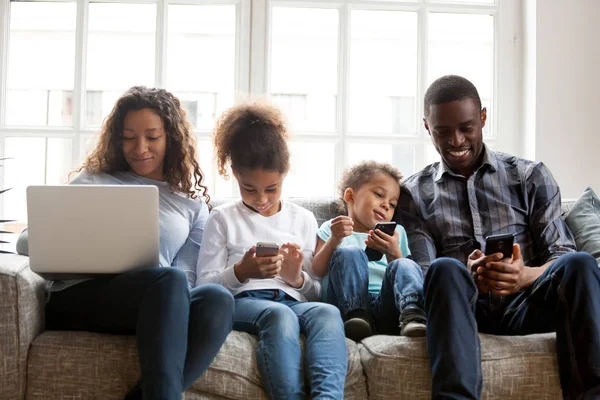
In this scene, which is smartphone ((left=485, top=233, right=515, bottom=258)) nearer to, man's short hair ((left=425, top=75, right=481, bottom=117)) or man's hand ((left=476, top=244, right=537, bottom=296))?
man's hand ((left=476, top=244, right=537, bottom=296))

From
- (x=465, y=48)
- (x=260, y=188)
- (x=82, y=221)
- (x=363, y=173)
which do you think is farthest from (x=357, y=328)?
(x=465, y=48)

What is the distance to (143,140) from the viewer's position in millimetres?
2203

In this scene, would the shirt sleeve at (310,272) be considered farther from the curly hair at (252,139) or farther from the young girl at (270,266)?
the curly hair at (252,139)

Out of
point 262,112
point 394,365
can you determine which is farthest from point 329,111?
point 394,365

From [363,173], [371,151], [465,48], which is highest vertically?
[465,48]

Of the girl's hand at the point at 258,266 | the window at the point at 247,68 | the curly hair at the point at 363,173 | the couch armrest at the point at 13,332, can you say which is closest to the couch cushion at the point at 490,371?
the girl's hand at the point at 258,266

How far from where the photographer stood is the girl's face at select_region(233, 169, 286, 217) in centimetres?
215

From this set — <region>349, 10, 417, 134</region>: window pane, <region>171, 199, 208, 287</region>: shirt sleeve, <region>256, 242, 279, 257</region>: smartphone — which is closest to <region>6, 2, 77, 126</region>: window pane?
<region>171, 199, 208, 287</region>: shirt sleeve

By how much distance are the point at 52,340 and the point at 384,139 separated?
1791 millimetres

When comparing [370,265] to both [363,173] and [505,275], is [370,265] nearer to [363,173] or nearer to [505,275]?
[363,173]

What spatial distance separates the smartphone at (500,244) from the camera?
71.3 inches

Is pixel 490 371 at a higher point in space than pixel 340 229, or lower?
lower

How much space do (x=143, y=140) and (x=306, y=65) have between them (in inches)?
45.4

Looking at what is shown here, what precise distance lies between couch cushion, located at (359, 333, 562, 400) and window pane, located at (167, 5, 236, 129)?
1.64 metres
